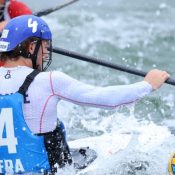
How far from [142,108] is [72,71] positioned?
231 centimetres

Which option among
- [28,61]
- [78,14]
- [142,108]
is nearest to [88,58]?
[28,61]

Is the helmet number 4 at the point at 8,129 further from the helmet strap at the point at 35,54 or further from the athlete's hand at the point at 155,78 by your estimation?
the athlete's hand at the point at 155,78

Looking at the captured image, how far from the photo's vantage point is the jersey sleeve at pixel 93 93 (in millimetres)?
3875

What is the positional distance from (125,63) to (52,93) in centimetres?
652

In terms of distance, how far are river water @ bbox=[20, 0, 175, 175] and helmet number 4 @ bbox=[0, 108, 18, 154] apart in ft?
2.34

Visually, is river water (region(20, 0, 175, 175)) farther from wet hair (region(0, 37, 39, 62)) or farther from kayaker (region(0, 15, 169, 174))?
wet hair (region(0, 37, 39, 62))

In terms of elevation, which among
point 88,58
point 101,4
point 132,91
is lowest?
point 101,4

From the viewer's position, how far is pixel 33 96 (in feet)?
13.0

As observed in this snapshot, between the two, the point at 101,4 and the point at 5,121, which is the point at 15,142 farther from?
the point at 101,4

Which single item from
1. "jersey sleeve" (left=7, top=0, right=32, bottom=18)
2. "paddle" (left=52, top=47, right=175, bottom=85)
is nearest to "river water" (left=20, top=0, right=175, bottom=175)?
"paddle" (left=52, top=47, right=175, bottom=85)

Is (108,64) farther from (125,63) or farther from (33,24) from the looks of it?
(125,63)

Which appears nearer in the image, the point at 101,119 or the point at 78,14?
the point at 101,119

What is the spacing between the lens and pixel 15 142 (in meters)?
3.98

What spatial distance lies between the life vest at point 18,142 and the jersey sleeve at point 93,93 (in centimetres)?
19
